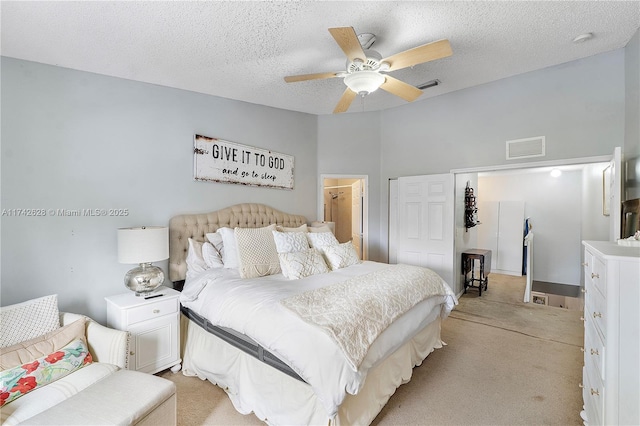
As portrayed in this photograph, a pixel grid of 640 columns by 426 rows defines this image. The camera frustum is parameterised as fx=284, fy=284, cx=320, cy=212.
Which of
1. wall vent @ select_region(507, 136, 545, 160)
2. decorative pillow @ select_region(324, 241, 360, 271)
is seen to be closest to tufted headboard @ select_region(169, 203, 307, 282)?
decorative pillow @ select_region(324, 241, 360, 271)

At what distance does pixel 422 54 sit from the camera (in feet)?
6.54

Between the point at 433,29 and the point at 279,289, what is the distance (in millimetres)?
2410

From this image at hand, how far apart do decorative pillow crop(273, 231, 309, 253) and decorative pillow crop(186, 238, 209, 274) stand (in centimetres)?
76

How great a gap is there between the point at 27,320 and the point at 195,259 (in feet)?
4.11

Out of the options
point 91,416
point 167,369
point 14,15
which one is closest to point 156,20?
point 14,15

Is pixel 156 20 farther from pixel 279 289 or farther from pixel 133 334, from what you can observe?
pixel 133 334

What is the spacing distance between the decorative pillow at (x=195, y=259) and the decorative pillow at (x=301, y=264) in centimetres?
81

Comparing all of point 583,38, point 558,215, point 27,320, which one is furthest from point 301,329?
point 558,215

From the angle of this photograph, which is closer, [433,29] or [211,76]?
[433,29]

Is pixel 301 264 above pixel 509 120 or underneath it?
underneath

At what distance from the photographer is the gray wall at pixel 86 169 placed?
2.29m

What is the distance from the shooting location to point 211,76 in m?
2.95

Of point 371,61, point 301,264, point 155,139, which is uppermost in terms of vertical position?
point 371,61

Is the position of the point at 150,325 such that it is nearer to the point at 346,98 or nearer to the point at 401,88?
the point at 346,98
